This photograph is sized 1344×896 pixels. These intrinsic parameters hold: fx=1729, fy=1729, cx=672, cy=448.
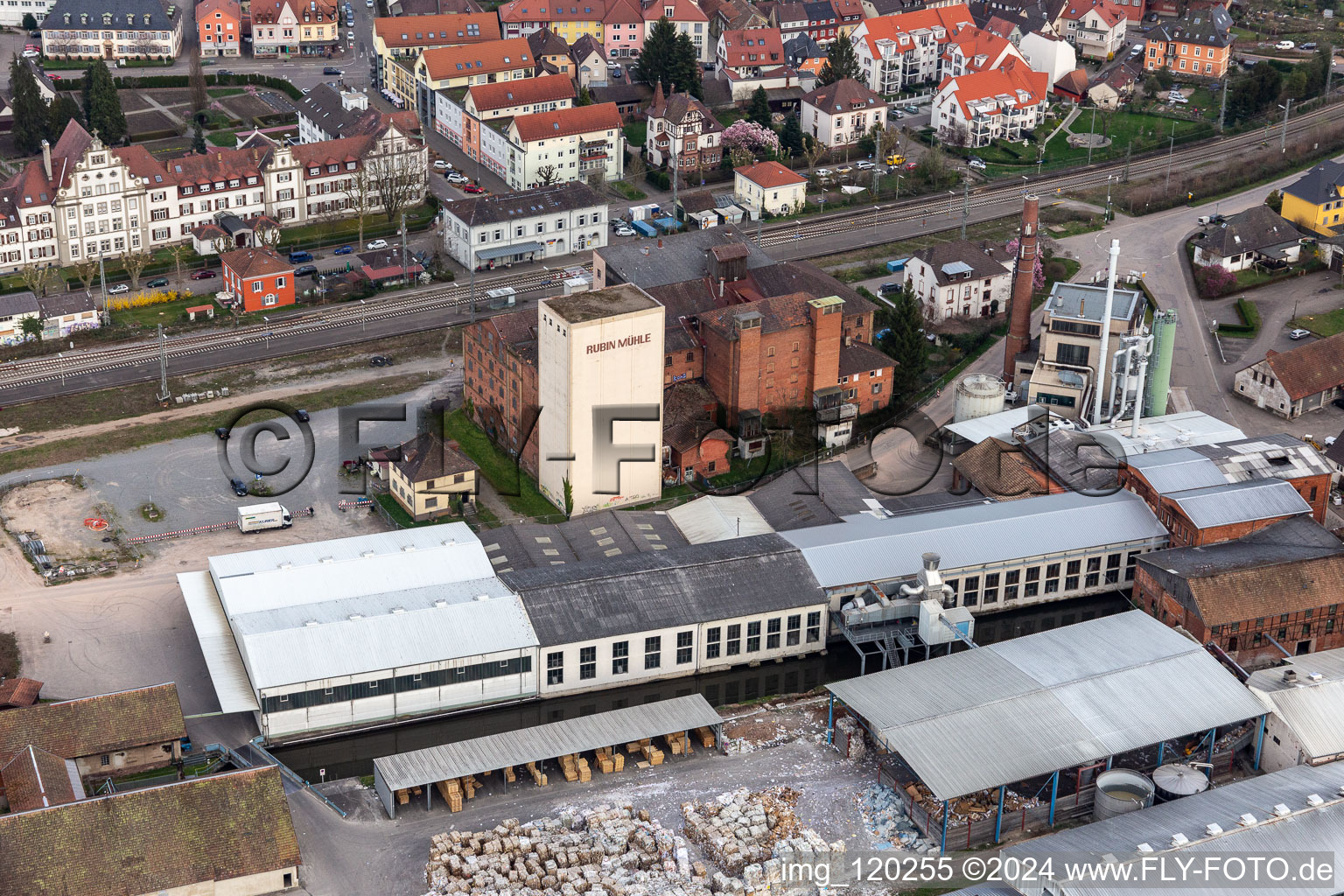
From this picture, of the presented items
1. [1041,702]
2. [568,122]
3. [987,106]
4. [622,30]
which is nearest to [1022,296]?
[1041,702]

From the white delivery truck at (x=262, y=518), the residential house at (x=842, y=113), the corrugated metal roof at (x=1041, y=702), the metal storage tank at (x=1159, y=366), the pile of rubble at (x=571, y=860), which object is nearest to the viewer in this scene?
the pile of rubble at (x=571, y=860)

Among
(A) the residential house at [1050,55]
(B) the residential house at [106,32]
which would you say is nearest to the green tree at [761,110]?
(A) the residential house at [1050,55]

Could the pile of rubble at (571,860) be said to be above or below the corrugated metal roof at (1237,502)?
below

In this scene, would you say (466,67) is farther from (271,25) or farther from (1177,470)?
(1177,470)

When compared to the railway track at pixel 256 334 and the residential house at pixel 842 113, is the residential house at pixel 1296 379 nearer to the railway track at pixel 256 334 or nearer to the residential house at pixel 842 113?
the railway track at pixel 256 334

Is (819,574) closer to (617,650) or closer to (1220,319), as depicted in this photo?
(617,650)

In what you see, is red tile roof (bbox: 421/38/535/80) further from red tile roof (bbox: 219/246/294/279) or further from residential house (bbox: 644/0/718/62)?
red tile roof (bbox: 219/246/294/279)

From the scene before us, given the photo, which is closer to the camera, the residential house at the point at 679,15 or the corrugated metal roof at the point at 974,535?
the corrugated metal roof at the point at 974,535

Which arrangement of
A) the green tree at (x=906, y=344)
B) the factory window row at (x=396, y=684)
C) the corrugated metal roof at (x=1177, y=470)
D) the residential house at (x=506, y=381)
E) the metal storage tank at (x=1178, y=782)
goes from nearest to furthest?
the metal storage tank at (x=1178, y=782)
the factory window row at (x=396, y=684)
the corrugated metal roof at (x=1177, y=470)
the residential house at (x=506, y=381)
the green tree at (x=906, y=344)
